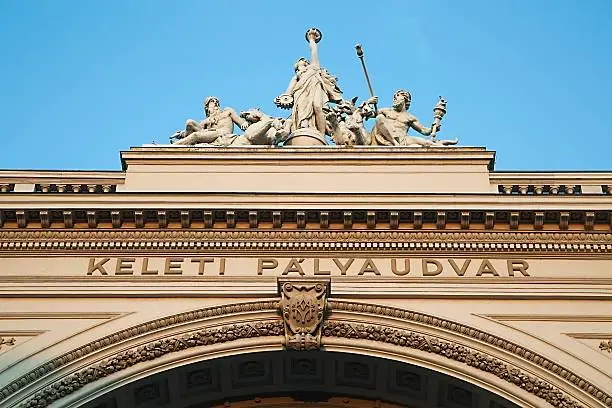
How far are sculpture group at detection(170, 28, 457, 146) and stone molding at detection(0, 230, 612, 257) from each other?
333 cm

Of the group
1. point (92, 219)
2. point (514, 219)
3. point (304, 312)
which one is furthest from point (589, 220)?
point (92, 219)

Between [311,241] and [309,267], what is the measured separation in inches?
17.7

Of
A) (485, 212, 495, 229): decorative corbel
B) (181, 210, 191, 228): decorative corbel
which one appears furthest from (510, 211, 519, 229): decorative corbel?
(181, 210, 191, 228): decorative corbel

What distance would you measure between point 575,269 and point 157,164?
24.1 ft

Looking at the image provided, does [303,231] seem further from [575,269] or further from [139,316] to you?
[575,269]

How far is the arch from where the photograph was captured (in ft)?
54.4

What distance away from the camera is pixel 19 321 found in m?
17.5

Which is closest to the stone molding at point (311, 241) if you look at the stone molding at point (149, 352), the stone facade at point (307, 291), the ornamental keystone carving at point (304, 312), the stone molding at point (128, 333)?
the stone facade at point (307, 291)

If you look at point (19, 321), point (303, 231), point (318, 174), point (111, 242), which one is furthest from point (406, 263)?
point (19, 321)

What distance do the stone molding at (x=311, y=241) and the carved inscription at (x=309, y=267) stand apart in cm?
18

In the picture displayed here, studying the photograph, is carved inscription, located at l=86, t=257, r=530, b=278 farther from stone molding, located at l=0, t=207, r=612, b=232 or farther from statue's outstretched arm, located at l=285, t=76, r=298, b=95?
statue's outstretched arm, located at l=285, t=76, r=298, b=95

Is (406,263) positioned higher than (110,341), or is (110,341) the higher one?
(406,263)

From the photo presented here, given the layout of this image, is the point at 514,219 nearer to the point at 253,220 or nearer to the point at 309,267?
the point at 309,267

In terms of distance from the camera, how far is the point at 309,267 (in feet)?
59.8
